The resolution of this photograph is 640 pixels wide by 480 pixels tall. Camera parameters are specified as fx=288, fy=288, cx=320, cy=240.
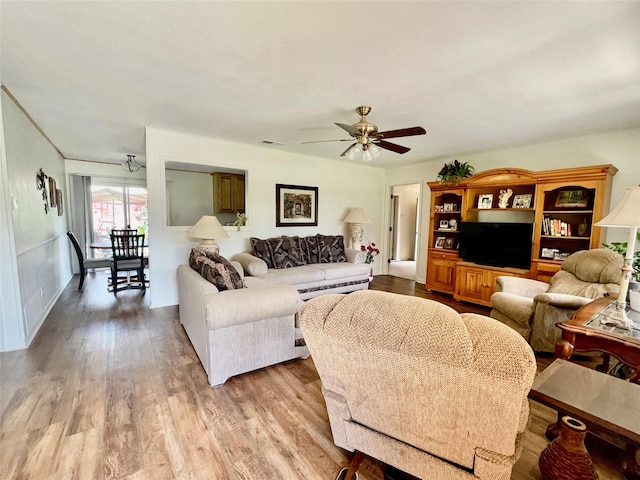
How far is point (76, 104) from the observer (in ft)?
9.70

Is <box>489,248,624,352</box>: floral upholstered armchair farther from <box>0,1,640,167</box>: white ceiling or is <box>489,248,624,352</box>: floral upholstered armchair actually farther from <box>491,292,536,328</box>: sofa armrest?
<box>0,1,640,167</box>: white ceiling

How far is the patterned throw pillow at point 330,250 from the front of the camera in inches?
196

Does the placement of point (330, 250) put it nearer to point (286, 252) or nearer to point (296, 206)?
point (286, 252)

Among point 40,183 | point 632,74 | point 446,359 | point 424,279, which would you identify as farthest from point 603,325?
point 40,183

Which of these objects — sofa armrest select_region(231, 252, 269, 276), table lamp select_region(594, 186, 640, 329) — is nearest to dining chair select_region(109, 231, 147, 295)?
sofa armrest select_region(231, 252, 269, 276)

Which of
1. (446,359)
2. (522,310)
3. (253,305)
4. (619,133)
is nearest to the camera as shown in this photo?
(446,359)

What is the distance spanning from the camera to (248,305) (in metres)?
2.22

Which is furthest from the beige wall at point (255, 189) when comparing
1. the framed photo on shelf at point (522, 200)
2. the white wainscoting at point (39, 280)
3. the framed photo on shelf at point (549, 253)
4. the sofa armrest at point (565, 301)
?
the sofa armrest at point (565, 301)

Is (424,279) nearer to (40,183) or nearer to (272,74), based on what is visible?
(272,74)

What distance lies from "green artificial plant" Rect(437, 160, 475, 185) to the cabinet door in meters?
1.25

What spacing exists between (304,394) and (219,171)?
526 centimetres

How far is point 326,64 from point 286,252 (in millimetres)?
2934

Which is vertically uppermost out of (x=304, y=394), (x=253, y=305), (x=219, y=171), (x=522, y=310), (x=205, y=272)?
(x=219, y=171)

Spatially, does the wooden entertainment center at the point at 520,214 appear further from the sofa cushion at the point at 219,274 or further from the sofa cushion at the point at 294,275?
the sofa cushion at the point at 219,274
